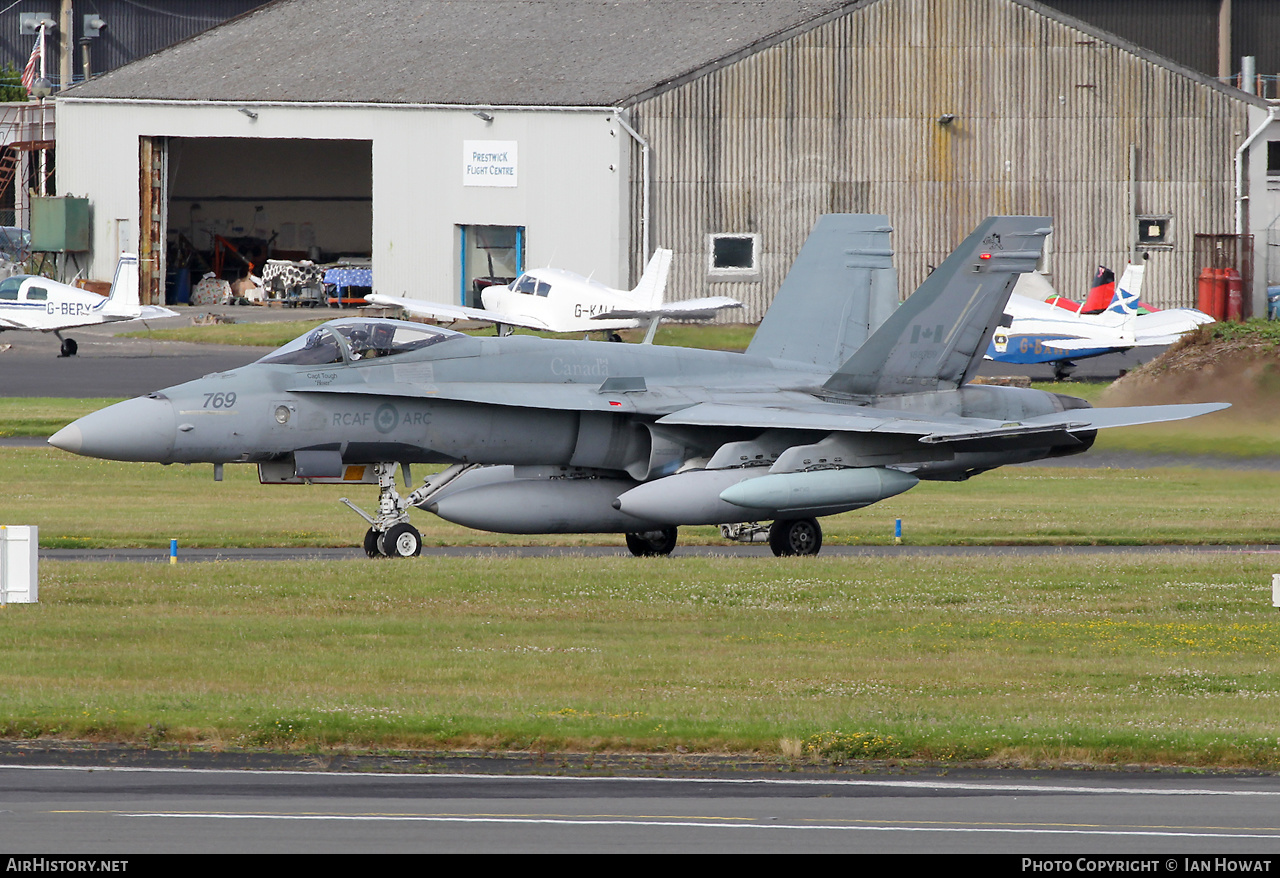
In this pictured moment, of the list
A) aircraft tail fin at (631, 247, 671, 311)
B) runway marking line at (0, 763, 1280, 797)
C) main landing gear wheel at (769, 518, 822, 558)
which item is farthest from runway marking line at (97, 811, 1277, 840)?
aircraft tail fin at (631, 247, 671, 311)

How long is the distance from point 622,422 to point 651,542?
5.54 feet

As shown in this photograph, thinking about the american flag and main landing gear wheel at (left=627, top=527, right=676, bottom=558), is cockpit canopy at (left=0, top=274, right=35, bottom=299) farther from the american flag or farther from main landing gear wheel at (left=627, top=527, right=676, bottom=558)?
A: main landing gear wheel at (left=627, top=527, right=676, bottom=558)

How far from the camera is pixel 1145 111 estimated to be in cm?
5428

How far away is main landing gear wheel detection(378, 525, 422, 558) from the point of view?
20391mm

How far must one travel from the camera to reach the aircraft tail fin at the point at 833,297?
24125mm

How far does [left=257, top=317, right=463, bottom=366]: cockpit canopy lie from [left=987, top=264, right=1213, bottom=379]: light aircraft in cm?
2790

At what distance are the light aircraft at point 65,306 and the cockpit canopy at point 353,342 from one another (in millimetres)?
32893

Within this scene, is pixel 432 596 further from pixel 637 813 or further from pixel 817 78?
pixel 817 78

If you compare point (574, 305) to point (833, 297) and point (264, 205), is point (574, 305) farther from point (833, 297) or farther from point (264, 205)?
point (264, 205)

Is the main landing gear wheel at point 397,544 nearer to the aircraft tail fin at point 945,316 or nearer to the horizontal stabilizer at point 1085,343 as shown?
the aircraft tail fin at point 945,316

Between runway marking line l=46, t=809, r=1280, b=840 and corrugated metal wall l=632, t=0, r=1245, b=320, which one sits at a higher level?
corrugated metal wall l=632, t=0, r=1245, b=320

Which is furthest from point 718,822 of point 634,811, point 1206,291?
point 1206,291

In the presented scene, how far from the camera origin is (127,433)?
1864 centimetres
